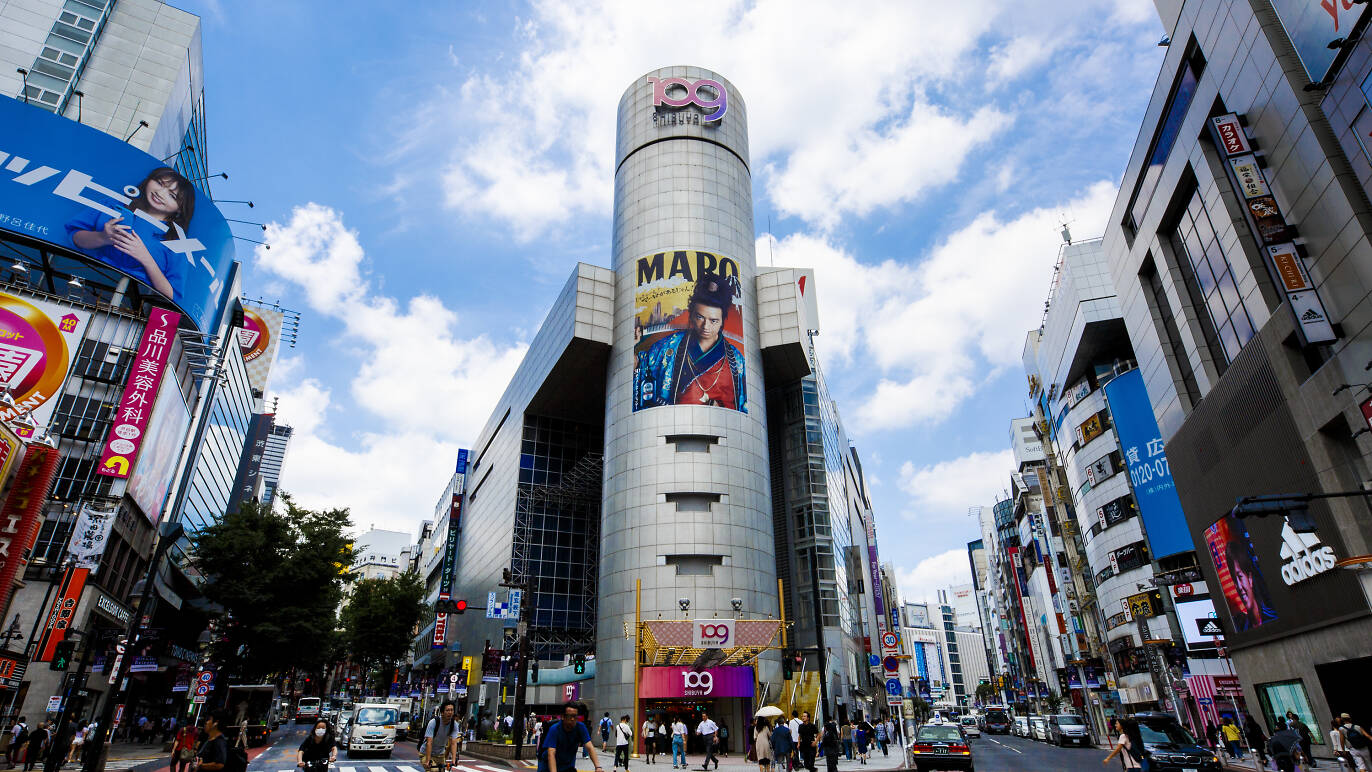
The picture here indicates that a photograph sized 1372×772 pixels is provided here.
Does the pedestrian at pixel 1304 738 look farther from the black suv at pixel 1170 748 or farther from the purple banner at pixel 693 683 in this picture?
the purple banner at pixel 693 683

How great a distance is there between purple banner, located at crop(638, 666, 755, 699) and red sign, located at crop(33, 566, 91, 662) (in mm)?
26021

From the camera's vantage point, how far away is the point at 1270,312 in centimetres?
2591

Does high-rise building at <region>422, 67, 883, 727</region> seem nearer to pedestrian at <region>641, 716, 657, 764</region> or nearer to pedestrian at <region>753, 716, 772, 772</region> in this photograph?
pedestrian at <region>641, 716, 657, 764</region>

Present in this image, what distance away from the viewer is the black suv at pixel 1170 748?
20.2 meters

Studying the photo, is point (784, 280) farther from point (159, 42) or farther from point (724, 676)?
point (159, 42)

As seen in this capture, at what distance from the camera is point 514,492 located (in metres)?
60.4

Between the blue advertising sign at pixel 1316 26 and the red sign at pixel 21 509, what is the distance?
3908 centimetres

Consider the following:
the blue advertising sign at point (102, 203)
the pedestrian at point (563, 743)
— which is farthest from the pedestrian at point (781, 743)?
the blue advertising sign at point (102, 203)

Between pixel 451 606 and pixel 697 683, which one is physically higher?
pixel 451 606

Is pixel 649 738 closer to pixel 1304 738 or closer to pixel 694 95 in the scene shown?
pixel 1304 738

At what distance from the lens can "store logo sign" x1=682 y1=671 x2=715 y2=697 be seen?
38.4 m

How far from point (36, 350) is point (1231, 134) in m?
53.3

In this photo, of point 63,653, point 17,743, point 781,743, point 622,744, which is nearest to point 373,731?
point 17,743

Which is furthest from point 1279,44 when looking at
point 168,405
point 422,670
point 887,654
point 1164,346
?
point 422,670
